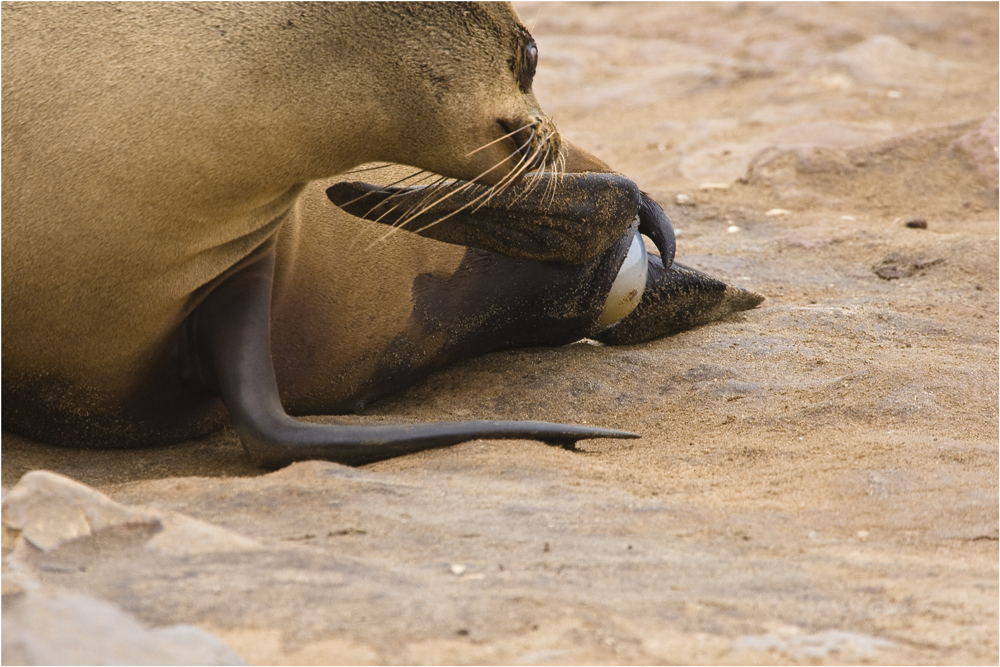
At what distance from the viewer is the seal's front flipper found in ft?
9.48

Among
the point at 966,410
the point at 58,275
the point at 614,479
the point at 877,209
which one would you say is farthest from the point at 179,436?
the point at 877,209

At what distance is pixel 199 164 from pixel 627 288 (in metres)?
1.89

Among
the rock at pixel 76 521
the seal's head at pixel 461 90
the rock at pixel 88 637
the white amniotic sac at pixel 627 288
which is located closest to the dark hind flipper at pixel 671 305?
the white amniotic sac at pixel 627 288

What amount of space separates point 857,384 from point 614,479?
3.75 ft

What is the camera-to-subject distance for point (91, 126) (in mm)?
2676

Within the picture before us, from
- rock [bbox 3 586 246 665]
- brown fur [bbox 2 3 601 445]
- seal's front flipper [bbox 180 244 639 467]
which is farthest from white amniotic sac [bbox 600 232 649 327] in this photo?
rock [bbox 3 586 246 665]

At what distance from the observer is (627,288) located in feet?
13.8

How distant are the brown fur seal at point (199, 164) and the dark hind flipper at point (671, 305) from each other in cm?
116

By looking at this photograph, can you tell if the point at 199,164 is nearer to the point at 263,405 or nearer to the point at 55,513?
the point at 263,405

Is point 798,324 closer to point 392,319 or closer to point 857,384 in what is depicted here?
point 857,384

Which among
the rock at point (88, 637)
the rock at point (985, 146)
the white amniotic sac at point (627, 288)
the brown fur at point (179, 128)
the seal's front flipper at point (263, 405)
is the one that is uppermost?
the brown fur at point (179, 128)

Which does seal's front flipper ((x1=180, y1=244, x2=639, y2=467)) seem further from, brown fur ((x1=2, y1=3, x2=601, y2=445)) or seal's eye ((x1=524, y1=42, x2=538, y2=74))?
seal's eye ((x1=524, y1=42, x2=538, y2=74))

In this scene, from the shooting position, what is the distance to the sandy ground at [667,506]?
175 cm

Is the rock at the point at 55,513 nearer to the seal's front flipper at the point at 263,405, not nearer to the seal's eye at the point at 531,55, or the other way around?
the seal's front flipper at the point at 263,405
